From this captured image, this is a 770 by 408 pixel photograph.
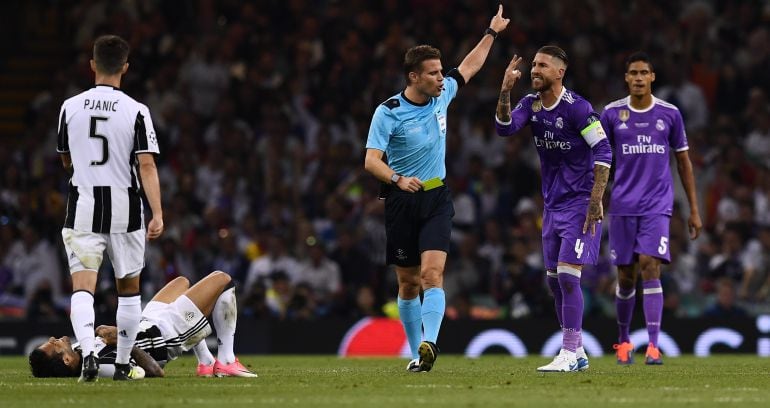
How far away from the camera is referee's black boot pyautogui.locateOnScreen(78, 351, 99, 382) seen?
10047 mm

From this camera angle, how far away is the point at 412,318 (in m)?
11.8

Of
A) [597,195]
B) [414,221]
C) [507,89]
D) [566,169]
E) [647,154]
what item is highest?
[507,89]

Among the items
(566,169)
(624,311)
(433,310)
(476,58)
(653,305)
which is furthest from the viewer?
(624,311)

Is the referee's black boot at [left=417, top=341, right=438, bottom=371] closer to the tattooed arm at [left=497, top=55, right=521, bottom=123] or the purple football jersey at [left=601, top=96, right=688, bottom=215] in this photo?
the tattooed arm at [left=497, top=55, right=521, bottom=123]

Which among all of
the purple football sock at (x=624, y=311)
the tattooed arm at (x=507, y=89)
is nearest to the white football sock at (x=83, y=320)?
the tattooed arm at (x=507, y=89)

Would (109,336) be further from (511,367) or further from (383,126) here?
(511,367)

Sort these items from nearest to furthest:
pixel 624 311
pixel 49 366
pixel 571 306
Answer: pixel 49 366, pixel 571 306, pixel 624 311

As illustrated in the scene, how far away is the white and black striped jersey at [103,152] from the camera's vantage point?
33.2 feet

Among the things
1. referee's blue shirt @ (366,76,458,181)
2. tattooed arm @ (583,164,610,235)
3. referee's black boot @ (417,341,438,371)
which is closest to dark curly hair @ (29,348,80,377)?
referee's black boot @ (417,341,438,371)

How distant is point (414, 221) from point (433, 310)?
0.77 metres

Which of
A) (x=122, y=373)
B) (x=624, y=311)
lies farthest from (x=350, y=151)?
(x=122, y=373)

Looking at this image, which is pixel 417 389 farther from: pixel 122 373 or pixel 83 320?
pixel 83 320

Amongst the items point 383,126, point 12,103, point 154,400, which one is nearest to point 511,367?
point 383,126

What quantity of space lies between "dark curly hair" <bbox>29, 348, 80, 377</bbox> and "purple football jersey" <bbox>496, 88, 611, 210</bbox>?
400 centimetres
